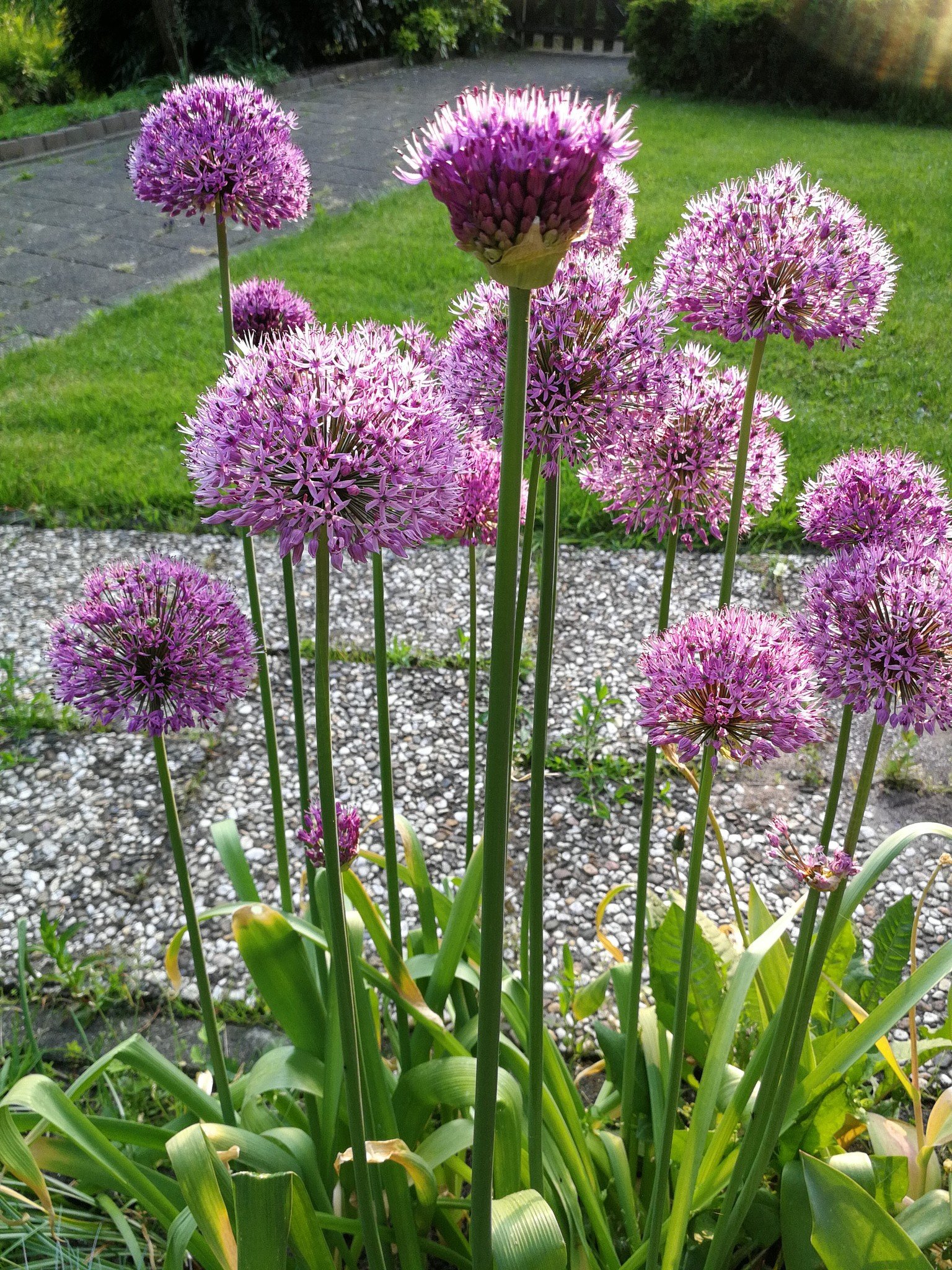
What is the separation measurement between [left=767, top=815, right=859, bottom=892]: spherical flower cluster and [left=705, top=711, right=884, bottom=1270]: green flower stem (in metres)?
0.05

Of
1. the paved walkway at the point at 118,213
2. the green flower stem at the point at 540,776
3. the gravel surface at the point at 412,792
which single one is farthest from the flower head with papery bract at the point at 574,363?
the paved walkway at the point at 118,213

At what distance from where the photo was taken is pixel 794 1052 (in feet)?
4.74

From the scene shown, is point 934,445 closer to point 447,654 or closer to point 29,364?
point 447,654

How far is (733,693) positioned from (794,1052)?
Answer: 0.54 meters

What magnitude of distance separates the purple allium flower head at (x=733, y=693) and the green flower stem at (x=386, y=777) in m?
0.42

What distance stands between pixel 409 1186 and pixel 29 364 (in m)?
5.75

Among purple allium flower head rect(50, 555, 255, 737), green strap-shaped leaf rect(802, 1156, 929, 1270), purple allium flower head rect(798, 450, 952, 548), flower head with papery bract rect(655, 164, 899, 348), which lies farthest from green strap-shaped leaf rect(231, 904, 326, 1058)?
flower head with papery bract rect(655, 164, 899, 348)

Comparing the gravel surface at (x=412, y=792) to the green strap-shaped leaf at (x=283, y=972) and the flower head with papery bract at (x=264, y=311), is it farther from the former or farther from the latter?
the flower head with papery bract at (x=264, y=311)

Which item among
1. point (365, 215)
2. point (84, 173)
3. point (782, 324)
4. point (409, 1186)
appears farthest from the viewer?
point (84, 173)

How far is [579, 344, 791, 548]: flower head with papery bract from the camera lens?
1.69 m

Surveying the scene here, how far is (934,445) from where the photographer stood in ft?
17.0

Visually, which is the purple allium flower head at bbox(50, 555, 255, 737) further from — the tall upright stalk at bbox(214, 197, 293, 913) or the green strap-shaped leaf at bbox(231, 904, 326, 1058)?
the green strap-shaped leaf at bbox(231, 904, 326, 1058)

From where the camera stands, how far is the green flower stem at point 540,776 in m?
1.35

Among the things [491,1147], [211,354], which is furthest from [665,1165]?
[211,354]
